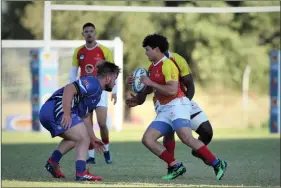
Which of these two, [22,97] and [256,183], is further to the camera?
[22,97]

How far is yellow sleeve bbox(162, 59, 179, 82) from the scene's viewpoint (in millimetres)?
10562

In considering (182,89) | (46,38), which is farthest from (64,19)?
(182,89)

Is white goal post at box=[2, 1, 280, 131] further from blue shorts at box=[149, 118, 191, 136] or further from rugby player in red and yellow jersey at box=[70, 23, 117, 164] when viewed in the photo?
blue shorts at box=[149, 118, 191, 136]

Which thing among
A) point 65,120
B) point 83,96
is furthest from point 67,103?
point 83,96

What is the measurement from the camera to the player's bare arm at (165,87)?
34.2 ft

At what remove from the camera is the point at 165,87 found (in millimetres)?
10531

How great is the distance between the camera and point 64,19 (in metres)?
36.3

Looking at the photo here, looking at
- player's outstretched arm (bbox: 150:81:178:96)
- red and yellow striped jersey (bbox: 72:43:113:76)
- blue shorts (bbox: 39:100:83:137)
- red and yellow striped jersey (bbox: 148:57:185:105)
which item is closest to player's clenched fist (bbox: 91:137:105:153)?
blue shorts (bbox: 39:100:83:137)

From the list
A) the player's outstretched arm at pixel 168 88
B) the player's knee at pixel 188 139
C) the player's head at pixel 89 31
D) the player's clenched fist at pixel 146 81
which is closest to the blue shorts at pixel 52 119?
the player's clenched fist at pixel 146 81

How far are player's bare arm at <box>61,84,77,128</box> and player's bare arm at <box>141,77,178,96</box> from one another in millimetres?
1006

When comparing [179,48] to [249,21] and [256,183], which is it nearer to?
[249,21]

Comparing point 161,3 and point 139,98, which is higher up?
point 161,3

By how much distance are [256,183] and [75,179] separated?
2.13m

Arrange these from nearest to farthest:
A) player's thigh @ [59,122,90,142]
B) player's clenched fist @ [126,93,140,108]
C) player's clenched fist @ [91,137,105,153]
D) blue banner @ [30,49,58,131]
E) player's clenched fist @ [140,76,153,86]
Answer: player's thigh @ [59,122,90,142] < player's clenched fist @ [91,137,105,153] < player's clenched fist @ [140,76,153,86] < player's clenched fist @ [126,93,140,108] < blue banner @ [30,49,58,131]
